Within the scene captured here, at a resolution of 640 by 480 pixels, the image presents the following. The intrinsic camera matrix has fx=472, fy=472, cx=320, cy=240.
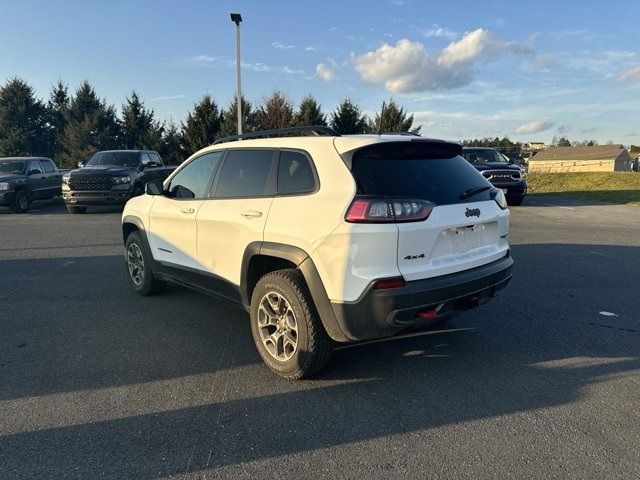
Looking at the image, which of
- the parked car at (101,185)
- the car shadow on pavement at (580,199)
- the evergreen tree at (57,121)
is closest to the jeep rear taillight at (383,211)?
the parked car at (101,185)

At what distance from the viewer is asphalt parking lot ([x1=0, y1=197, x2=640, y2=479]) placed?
2666mm

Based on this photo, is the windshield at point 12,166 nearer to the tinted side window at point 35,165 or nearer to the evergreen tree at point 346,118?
the tinted side window at point 35,165

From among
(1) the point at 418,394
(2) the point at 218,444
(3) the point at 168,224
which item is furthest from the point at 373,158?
(3) the point at 168,224

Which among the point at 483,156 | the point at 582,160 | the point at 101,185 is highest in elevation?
the point at 582,160

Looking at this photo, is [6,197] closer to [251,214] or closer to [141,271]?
[141,271]

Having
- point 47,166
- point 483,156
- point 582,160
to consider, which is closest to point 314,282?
point 483,156

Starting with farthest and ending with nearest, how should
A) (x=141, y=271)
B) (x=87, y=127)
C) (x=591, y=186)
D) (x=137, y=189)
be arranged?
(x=87, y=127)
(x=591, y=186)
(x=137, y=189)
(x=141, y=271)

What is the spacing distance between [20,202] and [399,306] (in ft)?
51.2

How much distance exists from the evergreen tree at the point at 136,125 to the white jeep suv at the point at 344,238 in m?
39.7

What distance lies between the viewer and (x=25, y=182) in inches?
598

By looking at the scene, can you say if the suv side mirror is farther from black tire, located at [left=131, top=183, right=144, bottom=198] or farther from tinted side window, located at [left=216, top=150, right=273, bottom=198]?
black tire, located at [left=131, top=183, right=144, bottom=198]

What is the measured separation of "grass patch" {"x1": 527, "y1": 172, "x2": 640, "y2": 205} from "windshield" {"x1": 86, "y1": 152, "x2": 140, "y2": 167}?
1791 centimetres

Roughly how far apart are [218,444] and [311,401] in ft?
2.45

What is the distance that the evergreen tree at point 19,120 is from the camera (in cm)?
4316
